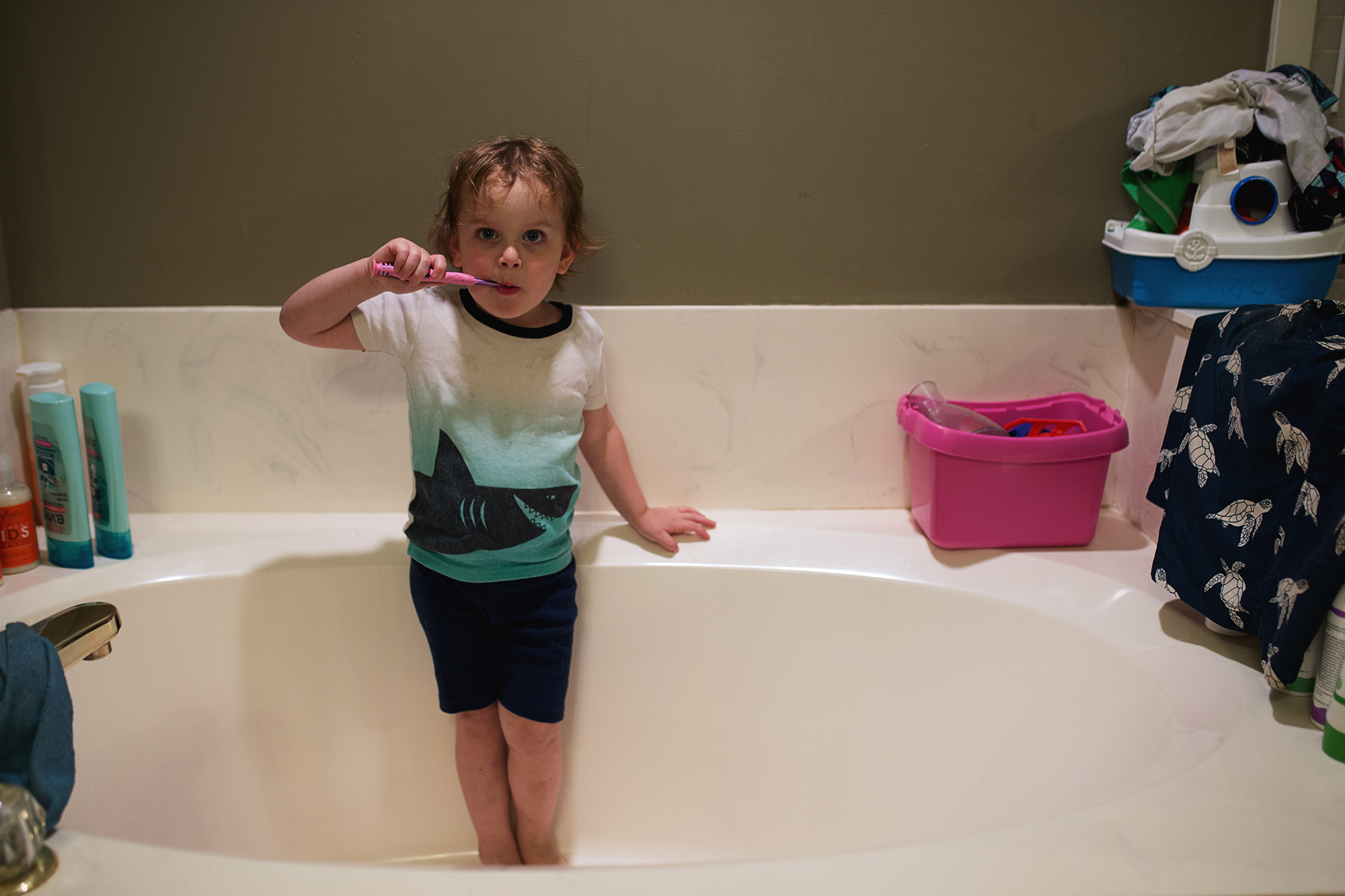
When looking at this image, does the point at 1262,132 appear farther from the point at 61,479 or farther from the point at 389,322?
the point at 61,479

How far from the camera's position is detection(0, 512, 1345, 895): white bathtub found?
1132 millimetres

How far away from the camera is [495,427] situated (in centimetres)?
110

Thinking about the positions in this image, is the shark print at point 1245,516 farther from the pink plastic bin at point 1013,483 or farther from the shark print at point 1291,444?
the pink plastic bin at point 1013,483

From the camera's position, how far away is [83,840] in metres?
0.72

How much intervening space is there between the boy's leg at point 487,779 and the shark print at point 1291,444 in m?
0.88

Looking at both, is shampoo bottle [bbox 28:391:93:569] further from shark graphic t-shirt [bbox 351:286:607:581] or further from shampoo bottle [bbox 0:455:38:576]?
shark graphic t-shirt [bbox 351:286:607:581]

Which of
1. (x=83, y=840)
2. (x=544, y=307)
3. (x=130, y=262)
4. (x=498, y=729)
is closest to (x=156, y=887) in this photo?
(x=83, y=840)

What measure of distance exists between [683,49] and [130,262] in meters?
0.77

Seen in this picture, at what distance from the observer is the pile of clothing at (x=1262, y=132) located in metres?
1.15

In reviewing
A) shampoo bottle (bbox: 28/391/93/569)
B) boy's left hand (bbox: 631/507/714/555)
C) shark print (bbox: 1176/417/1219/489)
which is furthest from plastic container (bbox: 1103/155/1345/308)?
shampoo bottle (bbox: 28/391/93/569)

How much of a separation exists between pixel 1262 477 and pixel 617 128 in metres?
0.83

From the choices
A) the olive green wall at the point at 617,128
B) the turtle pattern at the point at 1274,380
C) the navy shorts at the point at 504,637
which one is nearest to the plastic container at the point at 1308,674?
the turtle pattern at the point at 1274,380

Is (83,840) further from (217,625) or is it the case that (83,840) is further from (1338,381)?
(1338,381)

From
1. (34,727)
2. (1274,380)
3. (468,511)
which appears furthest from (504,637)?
(1274,380)
